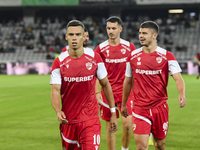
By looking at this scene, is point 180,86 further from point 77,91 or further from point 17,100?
point 17,100

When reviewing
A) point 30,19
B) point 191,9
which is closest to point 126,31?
point 191,9

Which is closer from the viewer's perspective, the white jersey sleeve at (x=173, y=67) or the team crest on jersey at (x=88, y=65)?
the team crest on jersey at (x=88, y=65)

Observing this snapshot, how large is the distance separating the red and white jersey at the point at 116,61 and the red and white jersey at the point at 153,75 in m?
1.28

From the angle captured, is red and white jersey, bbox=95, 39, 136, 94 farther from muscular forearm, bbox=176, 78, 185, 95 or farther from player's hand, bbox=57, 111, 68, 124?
player's hand, bbox=57, 111, 68, 124

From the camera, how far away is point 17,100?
1452 cm

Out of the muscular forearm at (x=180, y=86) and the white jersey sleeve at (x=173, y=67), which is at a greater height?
the white jersey sleeve at (x=173, y=67)

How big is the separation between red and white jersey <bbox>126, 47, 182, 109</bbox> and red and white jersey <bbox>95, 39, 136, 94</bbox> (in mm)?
1282

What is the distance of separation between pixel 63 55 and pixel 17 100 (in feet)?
34.1

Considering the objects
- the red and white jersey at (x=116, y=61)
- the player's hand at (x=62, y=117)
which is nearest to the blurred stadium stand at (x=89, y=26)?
the red and white jersey at (x=116, y=61)

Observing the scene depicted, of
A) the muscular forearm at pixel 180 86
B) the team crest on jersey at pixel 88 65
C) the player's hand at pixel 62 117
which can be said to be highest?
the team crest on jersey at pixel 88 65

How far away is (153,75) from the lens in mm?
5199

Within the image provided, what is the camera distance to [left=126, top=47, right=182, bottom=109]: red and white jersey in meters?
5.18

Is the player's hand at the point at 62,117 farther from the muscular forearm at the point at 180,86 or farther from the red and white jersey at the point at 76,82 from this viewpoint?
the muscular forearm at the point at 180,86

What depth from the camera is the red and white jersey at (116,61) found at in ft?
21.6
